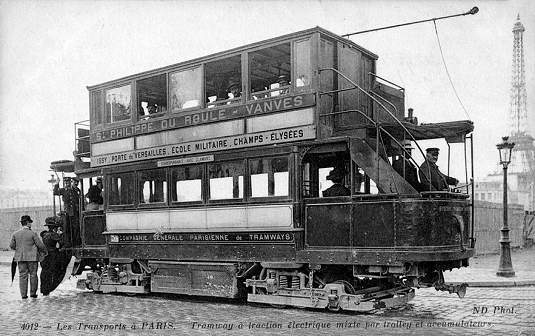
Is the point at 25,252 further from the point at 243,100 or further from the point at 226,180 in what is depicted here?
the point at 243,100

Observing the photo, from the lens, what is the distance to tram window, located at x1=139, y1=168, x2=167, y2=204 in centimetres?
1122

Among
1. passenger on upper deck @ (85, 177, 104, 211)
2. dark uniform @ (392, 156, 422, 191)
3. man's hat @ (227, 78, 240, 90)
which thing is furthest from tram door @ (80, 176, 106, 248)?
dark uniform @ (392, 156, 422, 191)

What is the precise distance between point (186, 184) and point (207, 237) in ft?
3.70

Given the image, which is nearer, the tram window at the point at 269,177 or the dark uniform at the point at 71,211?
the tram window at the point at 269,177

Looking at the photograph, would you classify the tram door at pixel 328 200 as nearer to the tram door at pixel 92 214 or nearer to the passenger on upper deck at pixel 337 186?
the passenger on upper deck at pixel 337 186

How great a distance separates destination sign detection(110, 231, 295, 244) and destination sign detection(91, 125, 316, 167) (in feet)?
4.88

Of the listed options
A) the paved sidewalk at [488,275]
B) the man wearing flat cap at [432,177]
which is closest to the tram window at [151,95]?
the man wearing flat cap at [432,177]

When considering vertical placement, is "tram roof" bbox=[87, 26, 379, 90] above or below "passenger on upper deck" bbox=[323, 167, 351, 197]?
above

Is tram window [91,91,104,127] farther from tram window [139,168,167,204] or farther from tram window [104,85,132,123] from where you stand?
tram window [139,168,167,204]

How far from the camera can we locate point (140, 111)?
Answer: 1178 cm

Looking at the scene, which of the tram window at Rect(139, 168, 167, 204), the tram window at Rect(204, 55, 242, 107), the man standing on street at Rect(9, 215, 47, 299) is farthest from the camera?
the man standing on street at Rect(9, 215, 47, 299)

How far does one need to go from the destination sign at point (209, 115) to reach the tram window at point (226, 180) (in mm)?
842

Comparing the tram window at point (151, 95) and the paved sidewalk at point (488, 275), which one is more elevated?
the tram window at point (151, 95)

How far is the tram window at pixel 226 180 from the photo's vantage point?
1002 cm
